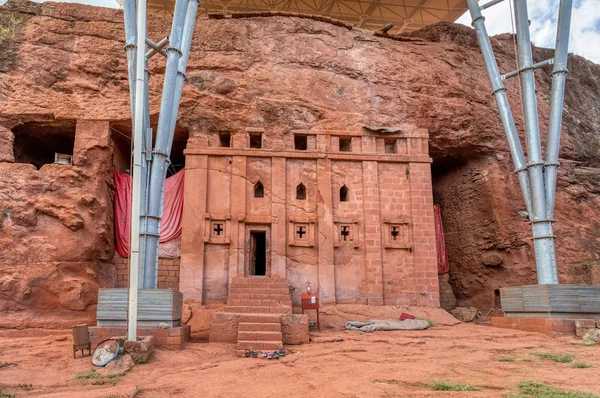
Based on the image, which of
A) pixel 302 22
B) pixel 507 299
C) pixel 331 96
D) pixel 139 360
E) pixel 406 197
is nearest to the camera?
pixel 139 360

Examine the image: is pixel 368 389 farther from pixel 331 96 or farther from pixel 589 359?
pixel 331 96

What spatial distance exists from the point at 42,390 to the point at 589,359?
29.9 ft

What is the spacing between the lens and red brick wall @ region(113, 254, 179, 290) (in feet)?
49.9

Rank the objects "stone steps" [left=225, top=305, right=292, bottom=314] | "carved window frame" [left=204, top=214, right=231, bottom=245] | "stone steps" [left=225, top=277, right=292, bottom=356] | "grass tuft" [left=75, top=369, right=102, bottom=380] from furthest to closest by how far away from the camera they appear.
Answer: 1. "carved window frame" [left=204, top=214, right=231, bottom=245]
2. "stone steps" [left=225, top=305, right=292, bottom=314]
3. "stone steps" [left=225, top=277, right=292, bottom=356]
4. "grass tuft" [left=75, top=369, right=102, bottom=380]

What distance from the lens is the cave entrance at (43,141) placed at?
15.4 metres

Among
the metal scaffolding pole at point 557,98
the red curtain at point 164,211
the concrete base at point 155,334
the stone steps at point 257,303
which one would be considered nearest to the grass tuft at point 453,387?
the concrete base at point 155,334

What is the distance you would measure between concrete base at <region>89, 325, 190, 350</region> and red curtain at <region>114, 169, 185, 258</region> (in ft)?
20.6

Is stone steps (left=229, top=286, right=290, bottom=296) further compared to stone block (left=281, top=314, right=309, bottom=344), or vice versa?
stone steps (left=229, top=286, right=290, bottom=296)

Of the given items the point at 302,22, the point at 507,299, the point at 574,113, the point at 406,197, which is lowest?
the point at 507,299

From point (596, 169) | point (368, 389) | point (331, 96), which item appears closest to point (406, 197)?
point (331, 96)

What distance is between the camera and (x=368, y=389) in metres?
6.25

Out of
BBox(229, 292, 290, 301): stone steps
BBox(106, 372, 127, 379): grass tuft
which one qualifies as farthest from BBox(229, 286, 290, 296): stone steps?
BBox(106, 372, 127, 379): grass tuft

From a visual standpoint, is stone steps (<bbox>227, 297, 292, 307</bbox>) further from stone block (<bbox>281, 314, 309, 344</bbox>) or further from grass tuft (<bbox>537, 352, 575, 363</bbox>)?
grass tuft (<bbox>537, 352, 575, 363</bbox>)

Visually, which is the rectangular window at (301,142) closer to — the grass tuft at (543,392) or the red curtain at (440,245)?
the red curtain at (440,245)
